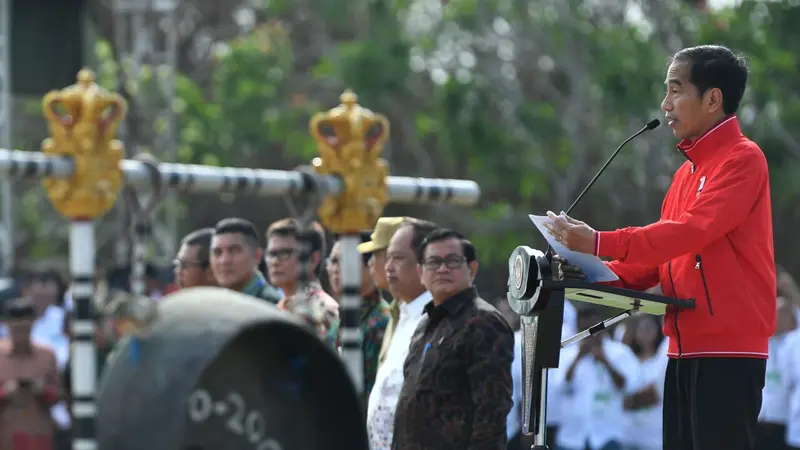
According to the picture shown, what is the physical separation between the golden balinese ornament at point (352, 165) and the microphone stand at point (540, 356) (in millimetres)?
2782

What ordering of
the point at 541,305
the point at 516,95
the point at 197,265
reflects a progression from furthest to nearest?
the point at 516,95 < the point at 197,265 < the point at 541,305

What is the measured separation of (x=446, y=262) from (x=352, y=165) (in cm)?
142

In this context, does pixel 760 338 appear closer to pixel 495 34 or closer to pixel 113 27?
pixel 495 34

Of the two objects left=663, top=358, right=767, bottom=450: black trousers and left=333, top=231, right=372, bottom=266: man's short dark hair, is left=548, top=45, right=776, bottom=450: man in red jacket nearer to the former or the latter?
left=663, top=358, right=767, bottom=450: black trousers

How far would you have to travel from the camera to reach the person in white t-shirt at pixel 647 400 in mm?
11797

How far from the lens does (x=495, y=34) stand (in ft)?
79.7

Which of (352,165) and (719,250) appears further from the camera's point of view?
(352,165)

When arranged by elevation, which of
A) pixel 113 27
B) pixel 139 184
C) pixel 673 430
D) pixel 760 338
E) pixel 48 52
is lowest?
pixel 673 430

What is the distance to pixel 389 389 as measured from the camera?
6.38 meters

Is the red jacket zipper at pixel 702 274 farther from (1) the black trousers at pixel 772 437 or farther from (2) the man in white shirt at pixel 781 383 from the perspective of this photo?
(1) the black trousers at pixel 772 437

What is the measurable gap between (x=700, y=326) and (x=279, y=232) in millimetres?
3441

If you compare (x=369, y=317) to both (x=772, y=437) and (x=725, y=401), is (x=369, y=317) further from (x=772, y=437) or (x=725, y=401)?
(x=772, y=437)

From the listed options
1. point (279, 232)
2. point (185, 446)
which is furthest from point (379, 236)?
point (185, 446)

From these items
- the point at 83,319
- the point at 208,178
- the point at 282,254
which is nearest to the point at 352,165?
the point at 282,254
